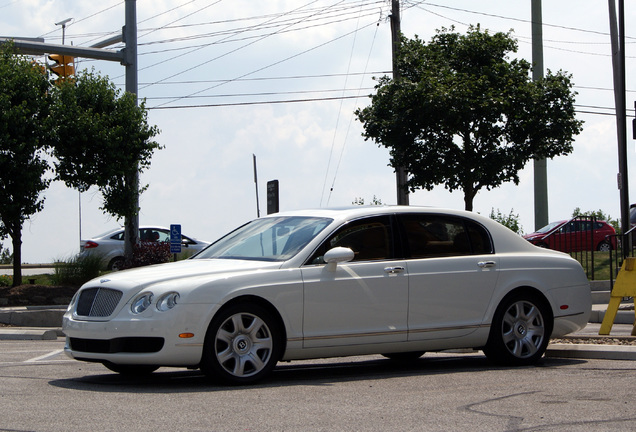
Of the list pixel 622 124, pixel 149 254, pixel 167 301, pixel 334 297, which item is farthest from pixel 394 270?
pixel 622 124

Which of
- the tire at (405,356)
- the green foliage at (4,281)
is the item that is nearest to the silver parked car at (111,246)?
the green foliage at (4,281)

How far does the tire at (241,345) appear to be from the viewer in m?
7.43

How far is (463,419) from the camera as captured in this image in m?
5.90

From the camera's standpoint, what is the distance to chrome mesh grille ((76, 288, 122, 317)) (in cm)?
753

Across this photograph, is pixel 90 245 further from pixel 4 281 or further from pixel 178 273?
pixel 178 273

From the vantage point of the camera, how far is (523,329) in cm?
898

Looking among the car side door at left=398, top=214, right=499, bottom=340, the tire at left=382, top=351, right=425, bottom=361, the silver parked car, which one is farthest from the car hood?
the silver parked car

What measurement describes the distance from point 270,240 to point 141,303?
1499mm

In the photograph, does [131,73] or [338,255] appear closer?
[338,255]

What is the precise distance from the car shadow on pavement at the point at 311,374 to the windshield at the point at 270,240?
3.50ft

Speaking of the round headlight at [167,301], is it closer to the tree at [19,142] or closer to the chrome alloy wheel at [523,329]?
the chrome alloy wheel at [523,329]

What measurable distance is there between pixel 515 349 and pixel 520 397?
7.00ft

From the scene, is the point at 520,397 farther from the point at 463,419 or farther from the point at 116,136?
the point at 116,136

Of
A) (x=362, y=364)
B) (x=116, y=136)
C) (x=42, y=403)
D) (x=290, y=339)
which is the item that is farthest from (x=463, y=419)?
Answer: (x=116, y=136)
